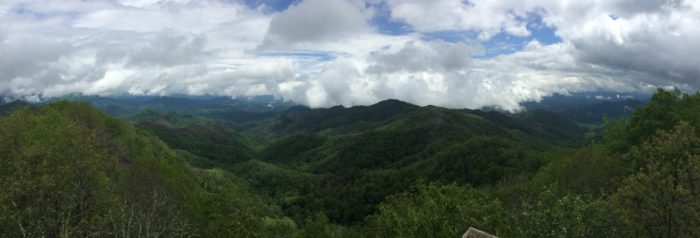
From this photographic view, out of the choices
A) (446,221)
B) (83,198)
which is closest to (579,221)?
(446,221)

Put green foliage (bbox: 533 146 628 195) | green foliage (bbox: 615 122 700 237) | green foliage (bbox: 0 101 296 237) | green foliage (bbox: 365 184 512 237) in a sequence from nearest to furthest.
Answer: green foliage (bbox: 615 122 700 237), green foliage (bbox: 0 101 296 237), green foliage (bbox: 365 184 512 237), green foliage (bbox: 533 146 628 195)

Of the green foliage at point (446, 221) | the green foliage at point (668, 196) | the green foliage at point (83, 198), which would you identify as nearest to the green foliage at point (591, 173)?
the green foliage at point (446, 221)

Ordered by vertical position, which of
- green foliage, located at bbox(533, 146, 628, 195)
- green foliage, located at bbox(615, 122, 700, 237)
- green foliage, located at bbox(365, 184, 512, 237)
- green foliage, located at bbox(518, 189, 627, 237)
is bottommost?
green foliage, located at bbox(365, 184, 512, 237)

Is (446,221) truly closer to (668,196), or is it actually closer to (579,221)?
(579,221)

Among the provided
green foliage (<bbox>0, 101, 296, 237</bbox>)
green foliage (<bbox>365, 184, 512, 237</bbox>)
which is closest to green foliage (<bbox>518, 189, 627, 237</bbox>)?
green foliage (<bbox>365, 184, 512, 237</bbox>)

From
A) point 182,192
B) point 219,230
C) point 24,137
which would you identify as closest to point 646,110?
point 219,230

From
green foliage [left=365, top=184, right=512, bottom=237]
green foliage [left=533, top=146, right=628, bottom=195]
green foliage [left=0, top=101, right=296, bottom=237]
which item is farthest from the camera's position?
green foliage [left=533, top=146, right=628, bottom=195]

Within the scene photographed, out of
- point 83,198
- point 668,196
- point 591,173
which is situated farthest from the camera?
point 591,173

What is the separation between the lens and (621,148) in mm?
77750

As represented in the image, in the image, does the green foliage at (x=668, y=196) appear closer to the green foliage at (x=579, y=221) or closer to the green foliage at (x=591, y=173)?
the green foliage at (x=579, y=221)

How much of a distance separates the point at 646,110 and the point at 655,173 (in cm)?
6619

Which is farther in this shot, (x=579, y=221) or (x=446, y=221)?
(x=446, y=221)

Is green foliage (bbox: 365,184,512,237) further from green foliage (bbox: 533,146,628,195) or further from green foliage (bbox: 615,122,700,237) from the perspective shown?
green foliage (bbox: 533,146,628,195)

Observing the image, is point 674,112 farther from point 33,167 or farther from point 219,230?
point 33,167
